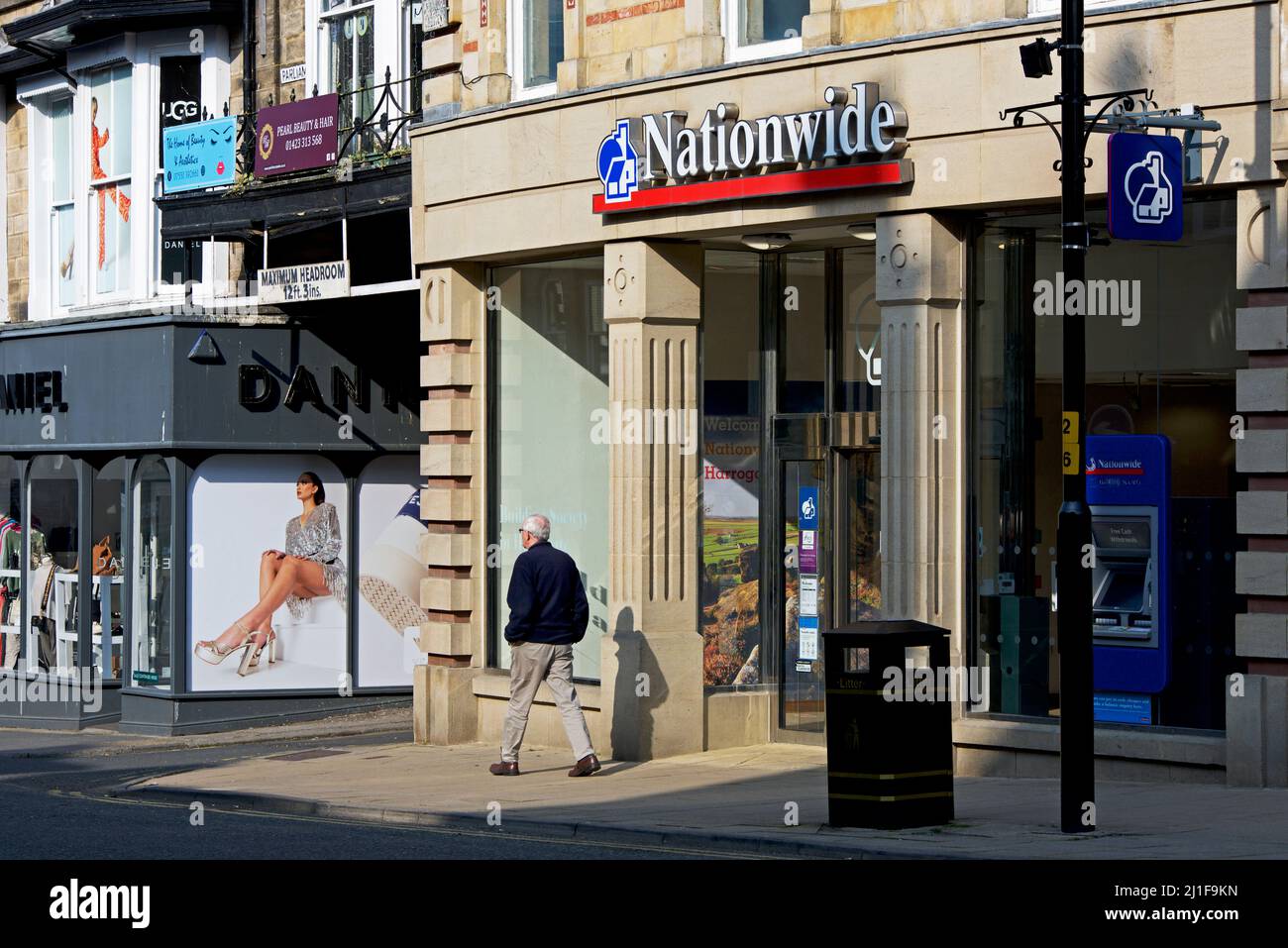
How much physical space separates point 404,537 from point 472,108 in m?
5.47

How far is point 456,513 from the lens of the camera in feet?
62.7

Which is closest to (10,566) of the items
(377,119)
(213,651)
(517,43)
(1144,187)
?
(213,651)

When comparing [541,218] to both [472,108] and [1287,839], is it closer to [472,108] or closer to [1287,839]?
[472,108]

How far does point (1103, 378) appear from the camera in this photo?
15.0m

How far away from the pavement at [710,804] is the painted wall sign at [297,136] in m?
5.95

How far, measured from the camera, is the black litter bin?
12.0 m

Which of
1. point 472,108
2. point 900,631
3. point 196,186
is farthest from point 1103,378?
point 196,186

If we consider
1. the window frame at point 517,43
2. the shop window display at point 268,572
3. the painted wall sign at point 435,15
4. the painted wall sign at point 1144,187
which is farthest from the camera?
the shop window display at point 268,572

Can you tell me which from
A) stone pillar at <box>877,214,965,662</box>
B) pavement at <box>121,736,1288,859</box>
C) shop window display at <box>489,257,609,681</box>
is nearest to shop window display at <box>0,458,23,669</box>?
pavement at <box>121,736,1288,859</box>

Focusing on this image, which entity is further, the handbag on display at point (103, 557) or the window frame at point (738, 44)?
the handbag on display at point (103, 557)

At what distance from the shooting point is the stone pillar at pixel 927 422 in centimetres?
1547

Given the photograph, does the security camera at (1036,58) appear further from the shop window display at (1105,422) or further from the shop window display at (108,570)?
the shop window display at (108,570)

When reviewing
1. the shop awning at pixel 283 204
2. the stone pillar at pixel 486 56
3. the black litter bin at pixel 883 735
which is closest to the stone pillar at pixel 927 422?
the black litter bin at pixel 883 735

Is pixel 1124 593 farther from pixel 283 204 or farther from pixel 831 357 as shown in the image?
pixel 283 204
